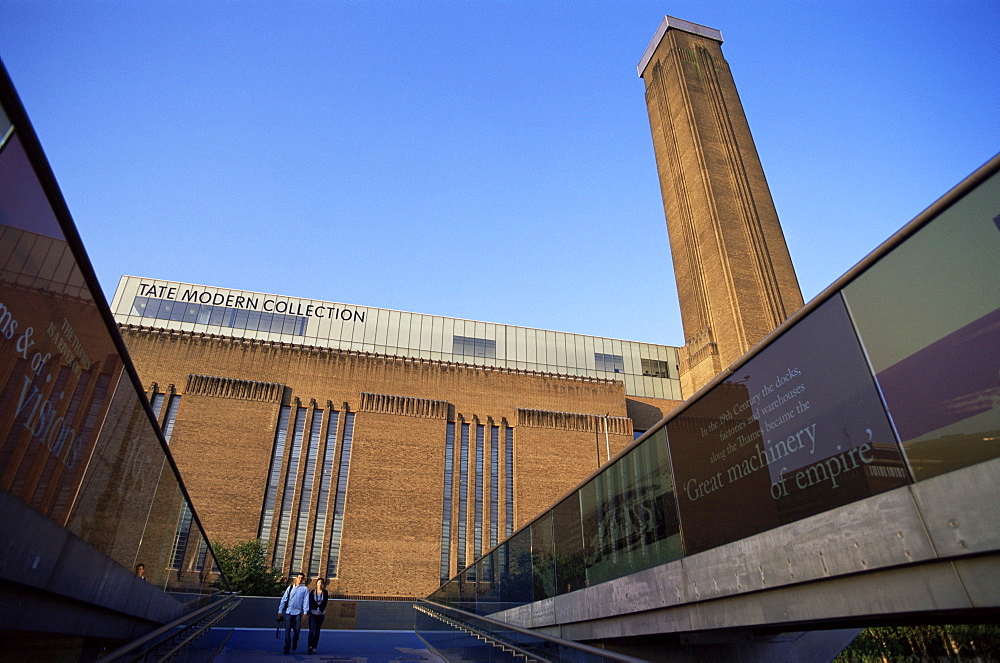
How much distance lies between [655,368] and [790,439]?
36.9 meters

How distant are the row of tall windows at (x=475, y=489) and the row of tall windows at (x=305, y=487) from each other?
4922mm

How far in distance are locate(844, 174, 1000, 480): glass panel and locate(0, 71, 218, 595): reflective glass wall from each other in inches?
191

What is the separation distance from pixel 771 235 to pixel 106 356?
121 feet

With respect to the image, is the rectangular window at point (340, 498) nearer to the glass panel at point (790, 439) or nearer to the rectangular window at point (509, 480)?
the rectangular window at point (509, 480)

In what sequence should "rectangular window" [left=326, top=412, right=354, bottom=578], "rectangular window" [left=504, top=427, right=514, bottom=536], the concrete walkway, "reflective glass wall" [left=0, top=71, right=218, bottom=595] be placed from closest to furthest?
"reflective glass wall" [left=0, top=71, right=218, bottom=595], the concrete walkway, "rectangular window" [left=326, top=412, right=354, bottom=578], "rectangular window" [left=504, top=427, right=514, bottom=536]

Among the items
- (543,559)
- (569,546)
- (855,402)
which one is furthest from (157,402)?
(855,402)

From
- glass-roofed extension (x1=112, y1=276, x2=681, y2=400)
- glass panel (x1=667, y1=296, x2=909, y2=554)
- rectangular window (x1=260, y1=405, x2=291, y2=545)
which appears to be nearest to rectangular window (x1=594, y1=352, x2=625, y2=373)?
glass-roofed extension (x1=112, y1=276, x2=681, y2=400)

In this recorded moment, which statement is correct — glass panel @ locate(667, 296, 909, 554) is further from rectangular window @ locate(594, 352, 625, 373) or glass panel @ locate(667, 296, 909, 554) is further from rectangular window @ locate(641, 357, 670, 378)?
rectangular window @ locate(641, 357, 670, 378)

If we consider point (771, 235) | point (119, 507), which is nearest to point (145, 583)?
point (119, 507)

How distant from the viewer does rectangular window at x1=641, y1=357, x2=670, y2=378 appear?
40.5 m

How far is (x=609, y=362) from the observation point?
40312 millimetres

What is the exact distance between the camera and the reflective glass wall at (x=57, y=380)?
302 cm

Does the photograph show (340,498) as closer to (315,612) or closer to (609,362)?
(609,362)

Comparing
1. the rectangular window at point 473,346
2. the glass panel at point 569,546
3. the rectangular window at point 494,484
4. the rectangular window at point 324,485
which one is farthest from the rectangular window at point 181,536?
the rectangular window at point 473,346
